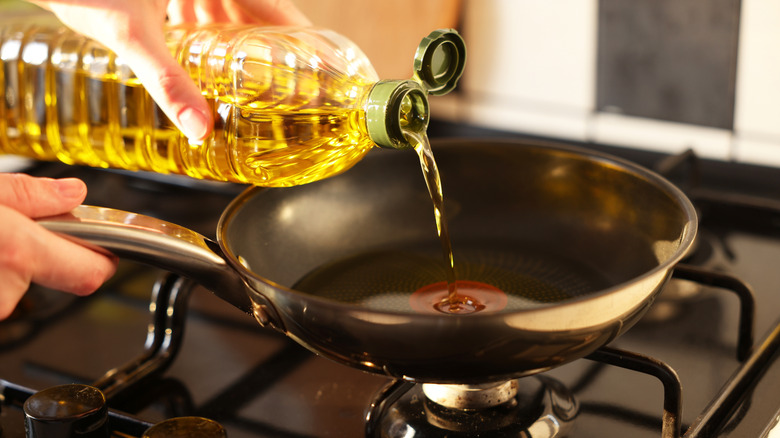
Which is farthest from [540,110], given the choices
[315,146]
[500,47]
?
[315,146]

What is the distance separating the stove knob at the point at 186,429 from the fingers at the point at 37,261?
10 centimetres

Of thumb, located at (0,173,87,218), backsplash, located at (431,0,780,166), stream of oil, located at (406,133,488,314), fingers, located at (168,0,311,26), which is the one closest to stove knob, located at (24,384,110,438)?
thumb, located at (0,173,87,218)

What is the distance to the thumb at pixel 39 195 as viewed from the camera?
1.61 feet

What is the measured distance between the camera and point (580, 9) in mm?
910

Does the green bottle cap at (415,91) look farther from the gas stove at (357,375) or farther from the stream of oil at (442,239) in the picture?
the gas stove at (357,375)

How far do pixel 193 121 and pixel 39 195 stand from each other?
0.11 m

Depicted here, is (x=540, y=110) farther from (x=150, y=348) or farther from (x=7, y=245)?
(x=7, y=245)

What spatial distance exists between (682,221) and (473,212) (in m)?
0.21

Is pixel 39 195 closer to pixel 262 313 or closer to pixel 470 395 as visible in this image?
pixel 262 313

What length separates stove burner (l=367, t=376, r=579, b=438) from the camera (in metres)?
0.52

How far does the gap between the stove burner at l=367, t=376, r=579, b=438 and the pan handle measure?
12 centimetres

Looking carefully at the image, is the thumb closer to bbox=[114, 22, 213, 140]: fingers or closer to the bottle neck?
bbox=[114, 22, 213, 140]: fingers

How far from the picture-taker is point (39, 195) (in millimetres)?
492

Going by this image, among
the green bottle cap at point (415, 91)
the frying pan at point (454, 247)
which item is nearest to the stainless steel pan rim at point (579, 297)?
the frying pan at point (454, 247)
